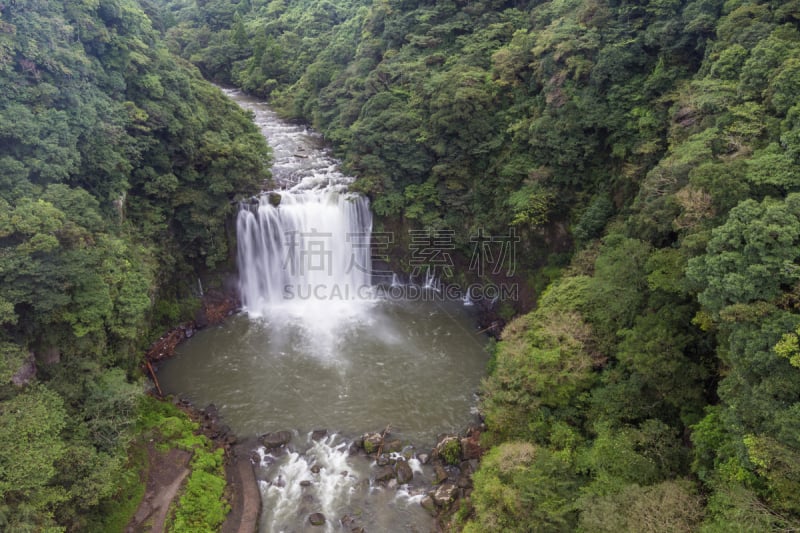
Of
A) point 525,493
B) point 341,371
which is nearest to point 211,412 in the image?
point 341,371

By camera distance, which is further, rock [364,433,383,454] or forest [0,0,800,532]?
rock [364,433,383,454]

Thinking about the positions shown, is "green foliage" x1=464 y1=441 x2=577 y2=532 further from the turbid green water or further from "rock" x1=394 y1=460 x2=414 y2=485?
the turbid green water

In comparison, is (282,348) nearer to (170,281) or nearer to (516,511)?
(170,281)

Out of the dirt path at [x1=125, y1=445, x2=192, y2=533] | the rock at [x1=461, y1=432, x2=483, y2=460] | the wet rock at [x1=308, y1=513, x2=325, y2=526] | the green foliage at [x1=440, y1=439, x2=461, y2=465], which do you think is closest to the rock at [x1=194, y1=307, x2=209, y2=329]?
the dirt path at [x1=125, y1=445, x2=192, y2=533]

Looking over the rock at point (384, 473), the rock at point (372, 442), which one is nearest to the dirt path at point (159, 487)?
the rock at point (372, 442)

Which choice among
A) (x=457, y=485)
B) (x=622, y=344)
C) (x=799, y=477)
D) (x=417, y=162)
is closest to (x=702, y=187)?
(x=622, y=344)

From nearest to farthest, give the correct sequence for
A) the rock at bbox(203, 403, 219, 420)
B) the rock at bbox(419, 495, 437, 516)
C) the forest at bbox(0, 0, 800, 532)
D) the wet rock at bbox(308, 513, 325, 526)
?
1. the forest at bbox(0, 0, 800, 532)
2. the wet rock at bbox(308, 513, 325, 526)
3. the rock at bbox(419, 495, 437, 516)
4. the rock at bbox(203, 403, 219, 420)
